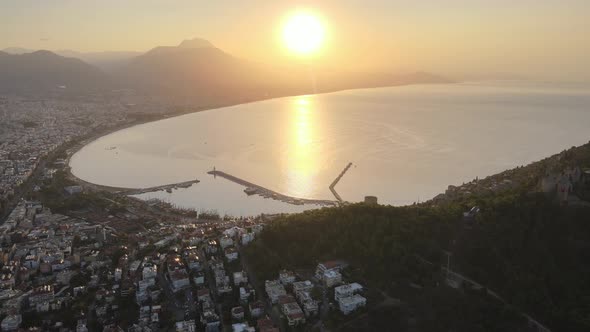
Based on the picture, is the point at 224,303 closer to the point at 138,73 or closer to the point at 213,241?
the point at 213,241

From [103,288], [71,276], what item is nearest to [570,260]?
[103,288]

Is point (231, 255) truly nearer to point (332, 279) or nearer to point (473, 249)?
point (332, 279)

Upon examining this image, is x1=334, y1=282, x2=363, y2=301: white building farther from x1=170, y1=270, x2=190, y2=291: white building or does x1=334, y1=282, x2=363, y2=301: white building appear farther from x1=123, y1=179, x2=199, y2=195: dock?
x1=123, y1=179, x2=199, y2=195: dock

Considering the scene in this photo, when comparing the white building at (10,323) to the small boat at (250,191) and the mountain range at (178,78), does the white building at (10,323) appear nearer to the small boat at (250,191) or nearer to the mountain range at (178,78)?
the small boat at (250,191)

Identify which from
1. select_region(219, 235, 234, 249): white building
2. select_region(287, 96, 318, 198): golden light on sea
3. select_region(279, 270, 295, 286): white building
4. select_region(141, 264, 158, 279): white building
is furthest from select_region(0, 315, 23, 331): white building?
select_region(287, 96, 318, 198): golden light on sea

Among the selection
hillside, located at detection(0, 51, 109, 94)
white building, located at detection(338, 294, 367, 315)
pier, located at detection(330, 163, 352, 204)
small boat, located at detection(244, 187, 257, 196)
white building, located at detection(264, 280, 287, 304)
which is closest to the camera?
white building, located at detection(338, 294, 367, 315)

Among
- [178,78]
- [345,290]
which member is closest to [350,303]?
[345,290]
